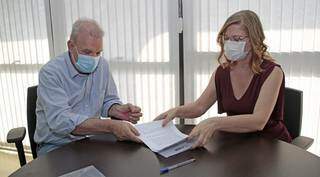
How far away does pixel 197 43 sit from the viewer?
8.82ft

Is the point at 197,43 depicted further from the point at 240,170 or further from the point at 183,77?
the point at 240,170

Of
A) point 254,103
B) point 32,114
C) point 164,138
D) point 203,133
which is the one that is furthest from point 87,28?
point 254,103

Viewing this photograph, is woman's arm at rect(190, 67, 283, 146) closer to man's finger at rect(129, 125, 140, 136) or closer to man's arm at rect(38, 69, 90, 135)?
man's finger at rect(129, 125, 140, 136)

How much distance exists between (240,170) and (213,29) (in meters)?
1.57

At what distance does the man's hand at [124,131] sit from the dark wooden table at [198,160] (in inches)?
1.1

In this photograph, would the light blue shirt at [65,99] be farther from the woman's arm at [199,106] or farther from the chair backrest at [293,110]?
the chair backrest at [293,110]

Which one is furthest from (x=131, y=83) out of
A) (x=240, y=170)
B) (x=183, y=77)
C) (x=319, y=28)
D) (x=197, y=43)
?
(x=240, y=170)

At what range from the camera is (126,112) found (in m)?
1.93

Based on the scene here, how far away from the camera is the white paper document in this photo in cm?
146

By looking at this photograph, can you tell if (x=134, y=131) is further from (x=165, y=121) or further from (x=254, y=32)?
(x=254, y=32)

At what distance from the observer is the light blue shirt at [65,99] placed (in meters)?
1.71

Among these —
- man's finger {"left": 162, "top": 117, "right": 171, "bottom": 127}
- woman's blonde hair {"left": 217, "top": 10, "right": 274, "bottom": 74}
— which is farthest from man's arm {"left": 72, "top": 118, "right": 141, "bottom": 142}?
woman's blonde hair {"left": 217, "top": 10, "right": 274, "bottom": 74}

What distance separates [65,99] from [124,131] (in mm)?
421

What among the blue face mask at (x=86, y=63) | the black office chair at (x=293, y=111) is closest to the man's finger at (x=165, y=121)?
the blue face mask at (x=86, y=63)
